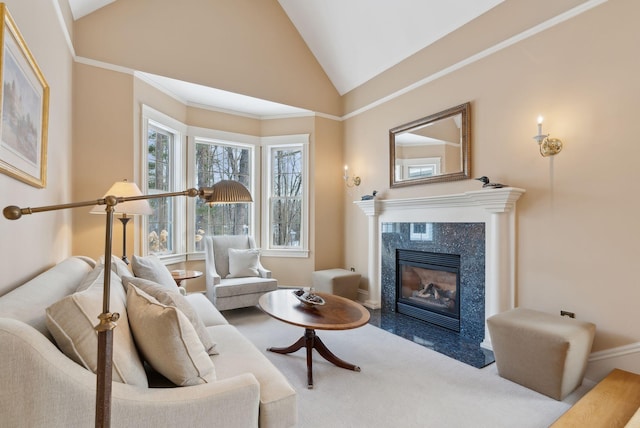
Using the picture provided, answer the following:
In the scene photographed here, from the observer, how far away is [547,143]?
8.52 feet

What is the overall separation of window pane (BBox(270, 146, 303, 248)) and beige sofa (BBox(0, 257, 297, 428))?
3.35 metres

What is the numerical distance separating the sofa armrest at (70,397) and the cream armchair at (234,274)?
2.51m

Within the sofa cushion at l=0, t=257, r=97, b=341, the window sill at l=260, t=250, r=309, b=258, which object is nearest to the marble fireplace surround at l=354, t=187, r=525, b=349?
the window sill at l=260, t=250, r=309, b=258

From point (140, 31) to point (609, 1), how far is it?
4.35 meters

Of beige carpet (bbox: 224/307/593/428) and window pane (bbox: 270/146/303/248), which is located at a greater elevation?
window pane (bbox: 270/146/303/248)

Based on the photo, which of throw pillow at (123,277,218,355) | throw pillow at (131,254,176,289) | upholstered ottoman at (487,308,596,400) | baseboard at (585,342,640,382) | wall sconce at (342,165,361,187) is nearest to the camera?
throw pillow at (123,277,218,355)

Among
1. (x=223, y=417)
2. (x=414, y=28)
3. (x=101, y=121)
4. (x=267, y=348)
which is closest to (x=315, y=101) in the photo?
(x=414, y=28)

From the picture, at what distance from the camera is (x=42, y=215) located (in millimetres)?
2045

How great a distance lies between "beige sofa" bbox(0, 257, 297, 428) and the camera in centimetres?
91

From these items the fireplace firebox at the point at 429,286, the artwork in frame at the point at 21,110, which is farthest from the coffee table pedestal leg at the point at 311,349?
the artwork in frame at the point at 21,110

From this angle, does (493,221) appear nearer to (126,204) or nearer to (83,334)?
(83,334)

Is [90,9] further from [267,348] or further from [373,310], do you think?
[373,310]

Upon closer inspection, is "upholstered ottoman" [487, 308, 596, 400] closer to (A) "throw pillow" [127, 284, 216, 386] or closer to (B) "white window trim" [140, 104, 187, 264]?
(A) "throw pillow" [127, 284, 216, 386]

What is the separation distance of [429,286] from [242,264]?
2.38m
